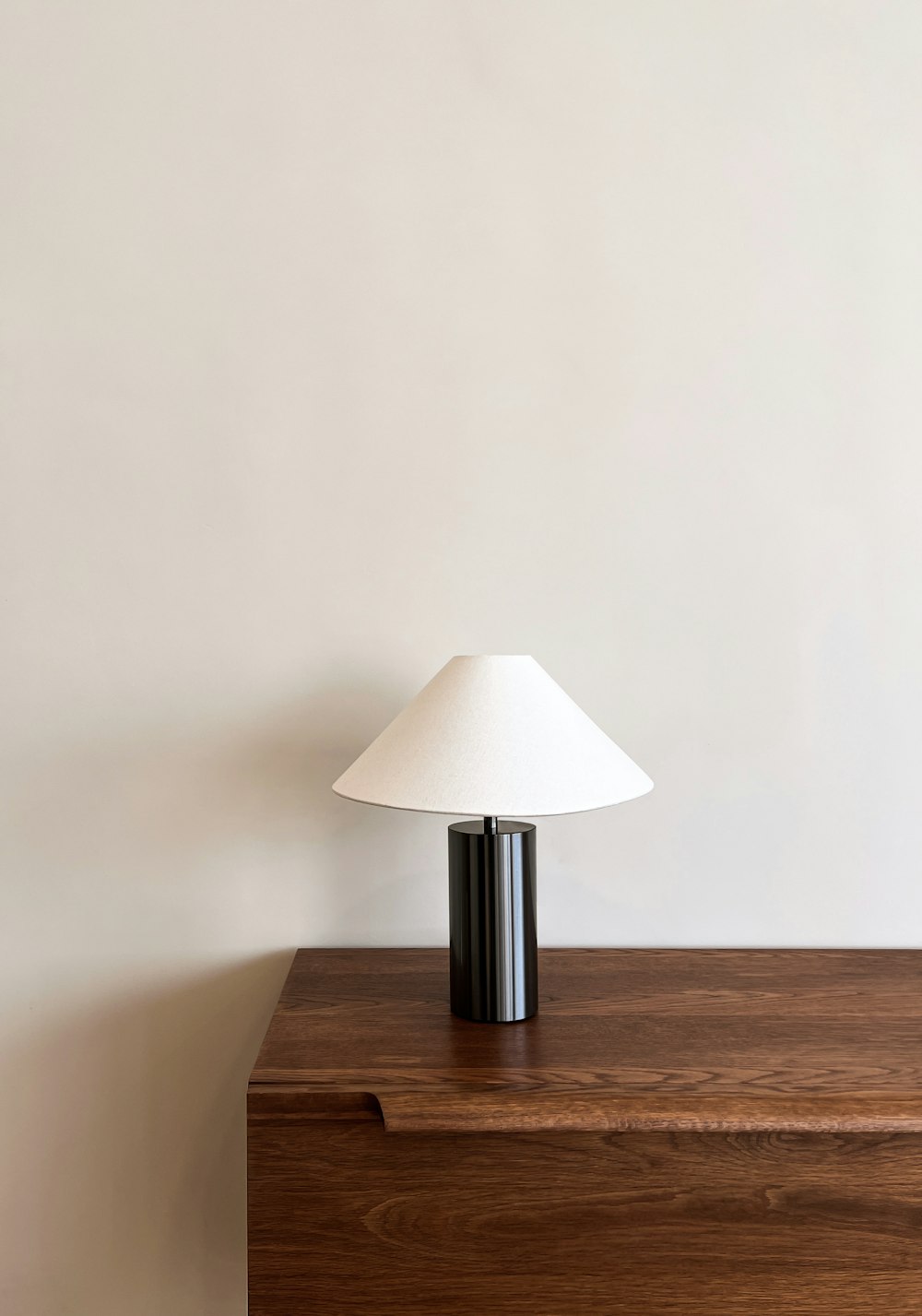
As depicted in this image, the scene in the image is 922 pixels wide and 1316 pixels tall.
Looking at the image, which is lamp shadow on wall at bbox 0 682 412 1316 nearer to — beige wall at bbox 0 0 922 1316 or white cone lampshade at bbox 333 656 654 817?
beige wall at bbox 0 0 922 1316

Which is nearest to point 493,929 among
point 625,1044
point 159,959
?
point 625,1044

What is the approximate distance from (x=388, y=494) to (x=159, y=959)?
67 cm

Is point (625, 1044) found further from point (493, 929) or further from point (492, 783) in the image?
point (492, 783)

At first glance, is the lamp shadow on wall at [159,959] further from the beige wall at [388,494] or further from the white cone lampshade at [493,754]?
the white cone lampshade at [493,754]

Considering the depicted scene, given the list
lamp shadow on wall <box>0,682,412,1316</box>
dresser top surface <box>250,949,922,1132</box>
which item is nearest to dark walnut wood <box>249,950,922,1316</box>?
dresser top surface <box>250,949,922,1132</box>

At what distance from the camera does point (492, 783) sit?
0.91 metres

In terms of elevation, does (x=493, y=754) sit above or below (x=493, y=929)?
above

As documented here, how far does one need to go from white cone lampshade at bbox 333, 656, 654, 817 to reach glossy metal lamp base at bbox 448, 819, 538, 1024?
116 mm

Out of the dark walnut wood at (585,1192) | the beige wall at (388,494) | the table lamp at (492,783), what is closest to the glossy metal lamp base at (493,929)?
the table lamp at (492,783)

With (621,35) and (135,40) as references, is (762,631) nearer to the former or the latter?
(621,35)

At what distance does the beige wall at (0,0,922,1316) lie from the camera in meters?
1.22

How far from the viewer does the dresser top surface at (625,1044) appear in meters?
0.83

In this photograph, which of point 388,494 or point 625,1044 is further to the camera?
point 388,494

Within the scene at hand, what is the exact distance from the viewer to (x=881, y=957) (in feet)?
3.95
